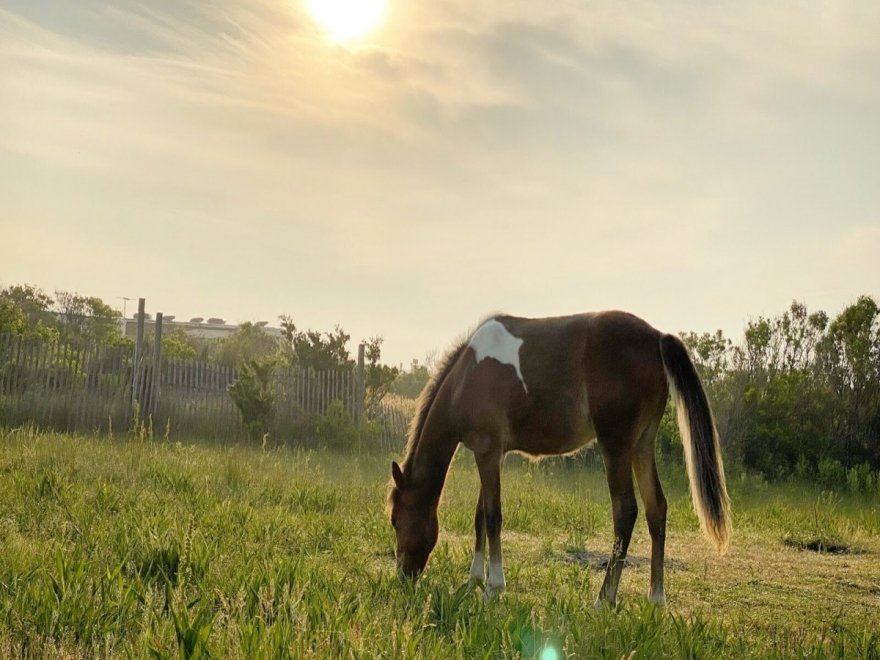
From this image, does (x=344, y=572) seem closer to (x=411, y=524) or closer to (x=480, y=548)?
(x=411, y=524)

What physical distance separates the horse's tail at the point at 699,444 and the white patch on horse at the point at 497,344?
1002 millimetres

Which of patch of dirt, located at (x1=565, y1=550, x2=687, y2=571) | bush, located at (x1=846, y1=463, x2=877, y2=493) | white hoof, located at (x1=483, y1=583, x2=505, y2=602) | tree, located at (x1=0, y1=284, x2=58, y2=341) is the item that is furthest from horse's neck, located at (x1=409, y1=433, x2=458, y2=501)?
tree, located at (x1=0, y1=284, x2=58, y2=341)

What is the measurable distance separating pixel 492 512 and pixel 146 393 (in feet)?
34.1

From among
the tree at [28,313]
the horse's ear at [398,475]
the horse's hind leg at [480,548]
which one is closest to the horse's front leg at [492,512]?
the horse's hind leg at [480,548]

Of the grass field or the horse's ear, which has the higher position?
the horse's ear

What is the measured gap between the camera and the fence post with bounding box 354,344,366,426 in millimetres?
15805

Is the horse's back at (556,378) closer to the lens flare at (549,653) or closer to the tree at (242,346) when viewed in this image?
the lens flare at (549,653)

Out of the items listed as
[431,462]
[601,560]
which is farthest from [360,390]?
[431,462]

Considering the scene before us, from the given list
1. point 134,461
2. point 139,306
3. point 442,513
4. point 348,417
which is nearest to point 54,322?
point 139,306

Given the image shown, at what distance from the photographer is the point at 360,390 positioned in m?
15.9

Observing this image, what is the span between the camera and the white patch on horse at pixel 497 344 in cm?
570

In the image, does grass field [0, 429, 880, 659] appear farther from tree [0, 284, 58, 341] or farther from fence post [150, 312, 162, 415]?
tree [0, 284, 58, 341]

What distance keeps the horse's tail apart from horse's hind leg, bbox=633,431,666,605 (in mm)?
227

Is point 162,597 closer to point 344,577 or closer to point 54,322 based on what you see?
point 344,577
